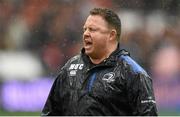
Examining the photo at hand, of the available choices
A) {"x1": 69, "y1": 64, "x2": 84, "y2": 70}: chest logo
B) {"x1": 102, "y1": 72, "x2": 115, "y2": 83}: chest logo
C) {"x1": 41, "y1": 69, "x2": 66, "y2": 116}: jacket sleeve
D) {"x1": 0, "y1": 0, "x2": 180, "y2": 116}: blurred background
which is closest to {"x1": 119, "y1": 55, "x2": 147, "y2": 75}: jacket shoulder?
{"x1": 102, "y1": 72, "x2": 115, "y2": 83}: chest logo

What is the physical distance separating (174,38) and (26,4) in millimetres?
2029

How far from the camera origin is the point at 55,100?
401cm

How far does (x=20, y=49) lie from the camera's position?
8.60 m

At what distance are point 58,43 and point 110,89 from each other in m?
4.86

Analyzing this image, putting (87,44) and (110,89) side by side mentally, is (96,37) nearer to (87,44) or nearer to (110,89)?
(87,44)

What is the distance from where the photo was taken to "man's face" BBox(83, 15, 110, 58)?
3.80 m

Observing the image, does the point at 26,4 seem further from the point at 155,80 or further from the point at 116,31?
the point at 116,31

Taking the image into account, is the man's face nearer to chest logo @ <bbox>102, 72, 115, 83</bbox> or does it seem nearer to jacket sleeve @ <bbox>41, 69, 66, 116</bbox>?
chest logo @ <bbox>102, 72, 115, 83</bbox>

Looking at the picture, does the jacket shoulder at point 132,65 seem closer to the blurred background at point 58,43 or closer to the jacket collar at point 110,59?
the jacket collar at point 110,59

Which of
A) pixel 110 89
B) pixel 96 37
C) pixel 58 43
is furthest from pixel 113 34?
pixel 58 43

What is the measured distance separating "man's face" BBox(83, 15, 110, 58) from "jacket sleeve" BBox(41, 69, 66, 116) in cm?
27

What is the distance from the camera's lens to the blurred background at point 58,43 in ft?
26.9

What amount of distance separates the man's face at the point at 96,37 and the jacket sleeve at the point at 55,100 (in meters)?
0.27

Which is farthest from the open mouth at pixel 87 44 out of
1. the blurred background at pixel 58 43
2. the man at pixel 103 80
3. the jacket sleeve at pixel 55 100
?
the blurred background at pixel 58 43
